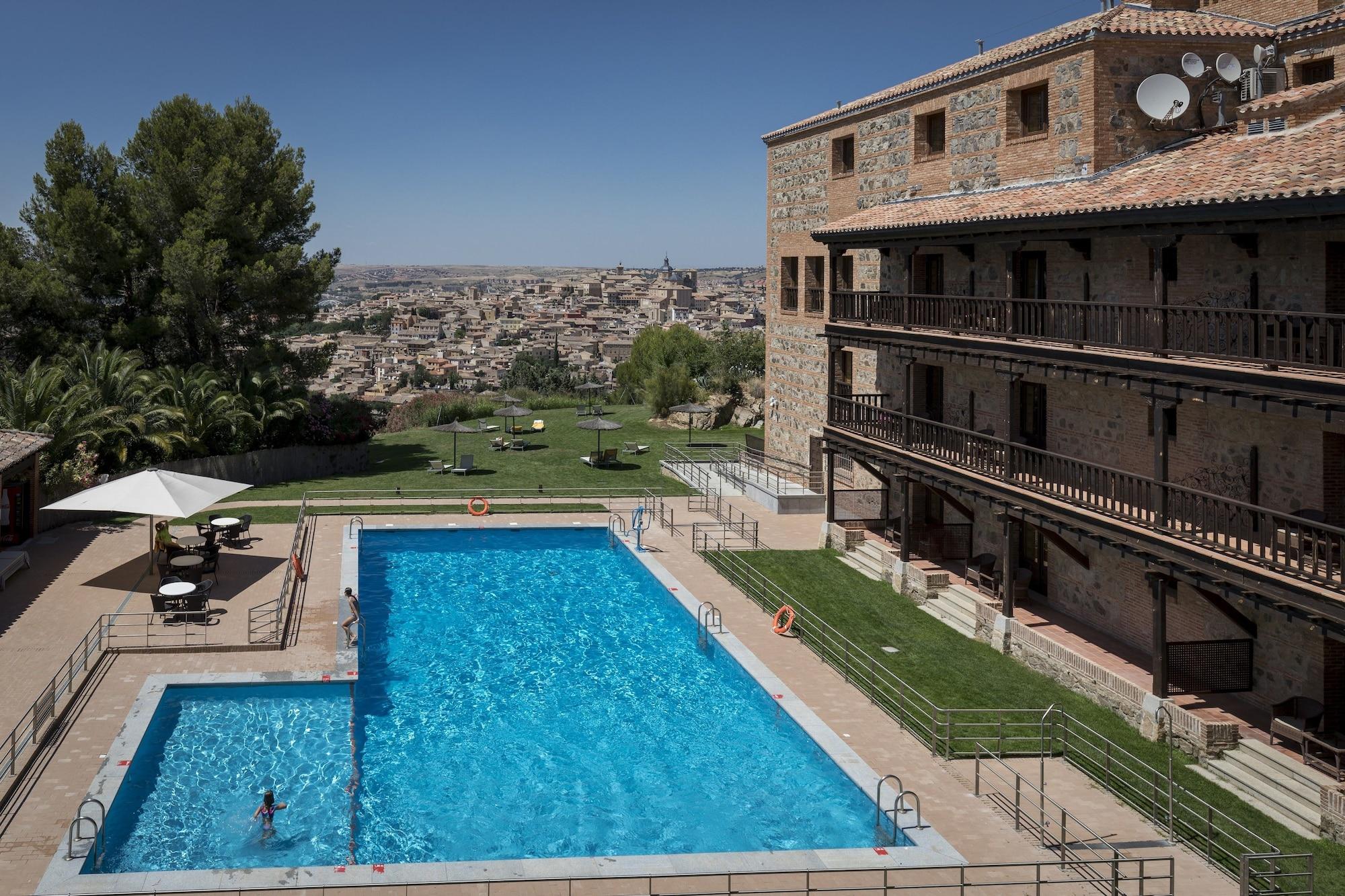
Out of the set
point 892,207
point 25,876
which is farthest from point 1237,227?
point 25,876

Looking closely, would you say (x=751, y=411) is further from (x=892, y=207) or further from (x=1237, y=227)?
(x=1237, y=227)

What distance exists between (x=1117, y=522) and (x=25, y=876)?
1537cm

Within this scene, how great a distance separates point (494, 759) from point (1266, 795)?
10649 millimetres

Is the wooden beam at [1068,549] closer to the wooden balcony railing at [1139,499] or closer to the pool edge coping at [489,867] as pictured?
the wooden balcony railing at [1139,499]

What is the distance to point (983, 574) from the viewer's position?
2441cm

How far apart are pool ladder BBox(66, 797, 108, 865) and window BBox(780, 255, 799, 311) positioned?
88.2 ft

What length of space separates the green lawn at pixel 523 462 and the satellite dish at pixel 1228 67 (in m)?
19.8

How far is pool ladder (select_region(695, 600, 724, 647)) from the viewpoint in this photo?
23000mm

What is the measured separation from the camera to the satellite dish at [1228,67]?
21938 mm

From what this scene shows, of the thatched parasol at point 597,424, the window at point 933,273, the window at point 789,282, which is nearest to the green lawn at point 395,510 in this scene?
the thatched parasol at point 597,424

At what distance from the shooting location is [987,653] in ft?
71.8

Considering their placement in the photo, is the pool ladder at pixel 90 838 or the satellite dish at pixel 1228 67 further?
the satellite dish at pixel 1228 67

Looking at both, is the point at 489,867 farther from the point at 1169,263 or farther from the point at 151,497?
the point at 151,497

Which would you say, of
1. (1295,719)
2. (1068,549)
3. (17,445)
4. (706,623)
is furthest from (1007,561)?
(17,445)
